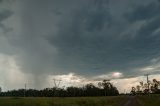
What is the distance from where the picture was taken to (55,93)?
18412cm

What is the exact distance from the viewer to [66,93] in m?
197

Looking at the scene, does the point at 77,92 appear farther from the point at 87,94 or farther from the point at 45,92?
the point at 45,92

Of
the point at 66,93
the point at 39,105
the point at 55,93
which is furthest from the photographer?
the point at 66,93

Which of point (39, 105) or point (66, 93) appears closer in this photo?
point (39, 105)

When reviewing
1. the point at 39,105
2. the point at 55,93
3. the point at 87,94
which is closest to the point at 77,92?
the point at 87,94

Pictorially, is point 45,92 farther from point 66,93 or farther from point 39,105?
point 39,105

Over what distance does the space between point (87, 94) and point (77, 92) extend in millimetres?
7572

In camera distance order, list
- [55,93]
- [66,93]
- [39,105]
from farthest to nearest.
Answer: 1. [66,93]
2. [55,93]
3. [39,105]

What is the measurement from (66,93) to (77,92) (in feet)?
26.0

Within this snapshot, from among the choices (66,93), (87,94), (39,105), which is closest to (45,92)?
(66,93)

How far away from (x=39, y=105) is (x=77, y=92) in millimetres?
148325

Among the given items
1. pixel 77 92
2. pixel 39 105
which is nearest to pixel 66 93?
pixel 77 92

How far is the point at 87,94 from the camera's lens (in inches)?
7849

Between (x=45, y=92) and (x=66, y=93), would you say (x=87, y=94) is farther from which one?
(x=45, y=92)
